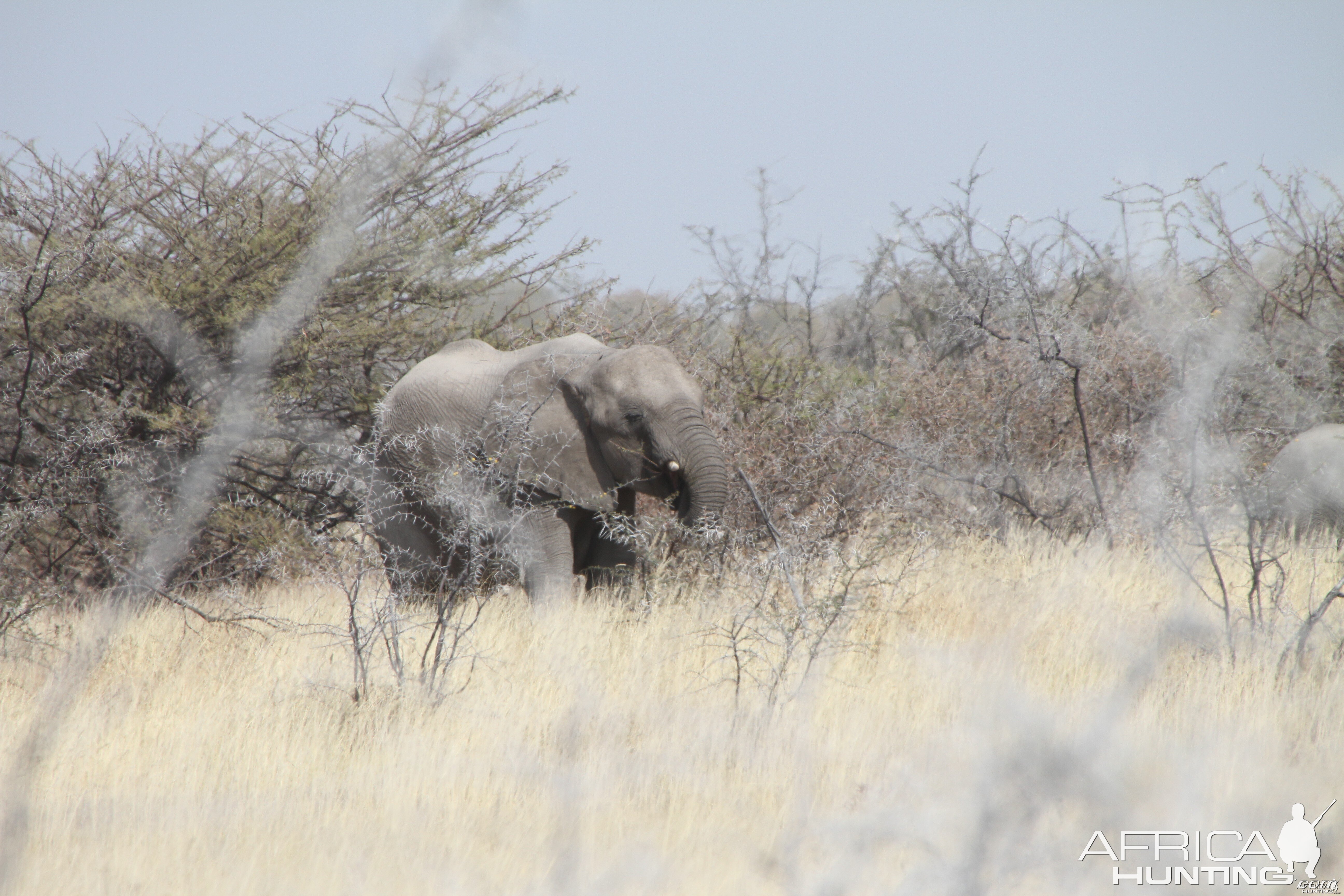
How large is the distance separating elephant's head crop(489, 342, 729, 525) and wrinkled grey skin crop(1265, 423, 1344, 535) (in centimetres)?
447

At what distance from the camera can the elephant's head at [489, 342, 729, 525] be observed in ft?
22.9

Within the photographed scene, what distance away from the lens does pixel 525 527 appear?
7.02 m

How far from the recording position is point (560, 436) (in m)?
7.29

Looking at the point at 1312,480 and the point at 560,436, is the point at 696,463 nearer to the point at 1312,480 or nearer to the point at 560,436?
the point at 560,436

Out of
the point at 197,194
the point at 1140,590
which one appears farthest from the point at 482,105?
the point at 1140,590

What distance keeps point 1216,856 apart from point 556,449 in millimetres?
4686

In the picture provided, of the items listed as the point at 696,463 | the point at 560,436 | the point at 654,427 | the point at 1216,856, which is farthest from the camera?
the point at 560,436

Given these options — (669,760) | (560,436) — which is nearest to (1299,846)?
(669,760)

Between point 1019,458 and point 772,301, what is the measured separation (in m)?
8.21

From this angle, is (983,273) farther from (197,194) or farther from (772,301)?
(772,301)

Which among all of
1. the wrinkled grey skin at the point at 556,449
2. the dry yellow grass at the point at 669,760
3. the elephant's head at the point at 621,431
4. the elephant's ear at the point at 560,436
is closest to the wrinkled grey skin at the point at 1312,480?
the dry yellow grass at the point at 669,760

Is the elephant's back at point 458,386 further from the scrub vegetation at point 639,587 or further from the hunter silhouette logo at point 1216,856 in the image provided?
the hunter silhouette logo at point 1216,856

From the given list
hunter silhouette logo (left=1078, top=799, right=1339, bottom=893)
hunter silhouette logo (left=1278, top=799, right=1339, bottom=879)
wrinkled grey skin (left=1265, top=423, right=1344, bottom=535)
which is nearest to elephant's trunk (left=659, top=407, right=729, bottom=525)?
hunter silhouette logo (left=1078, top=799, right=1339, bottom=893)

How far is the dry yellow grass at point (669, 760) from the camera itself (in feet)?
10.7
